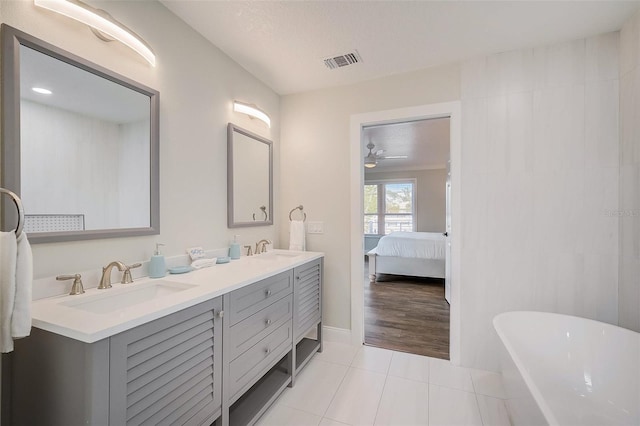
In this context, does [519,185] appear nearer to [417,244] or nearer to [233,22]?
[233,22]

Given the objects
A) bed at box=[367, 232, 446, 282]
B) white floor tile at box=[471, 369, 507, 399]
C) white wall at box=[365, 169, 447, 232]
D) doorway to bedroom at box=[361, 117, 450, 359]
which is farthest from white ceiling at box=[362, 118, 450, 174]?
white floor tile at box=[471, 369, 507, 399]

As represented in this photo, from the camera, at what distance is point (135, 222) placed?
150 centimetres

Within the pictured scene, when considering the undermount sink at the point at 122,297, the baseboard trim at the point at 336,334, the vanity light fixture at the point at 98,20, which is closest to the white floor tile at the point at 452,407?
the baseboard trim at the point at 336,334

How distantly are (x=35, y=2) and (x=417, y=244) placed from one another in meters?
4.83

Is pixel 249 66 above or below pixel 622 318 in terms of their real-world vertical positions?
above

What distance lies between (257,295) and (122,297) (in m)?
0.65

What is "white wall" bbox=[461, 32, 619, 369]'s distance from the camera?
1.92m

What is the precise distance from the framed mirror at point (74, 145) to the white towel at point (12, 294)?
27cm

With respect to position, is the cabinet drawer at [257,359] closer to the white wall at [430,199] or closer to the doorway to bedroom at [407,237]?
the doorway to bedroom at [407,237]

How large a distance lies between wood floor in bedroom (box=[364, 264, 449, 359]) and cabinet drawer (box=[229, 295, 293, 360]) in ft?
3.92

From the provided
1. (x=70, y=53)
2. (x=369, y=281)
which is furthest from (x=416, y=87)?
(x=369, y=281)

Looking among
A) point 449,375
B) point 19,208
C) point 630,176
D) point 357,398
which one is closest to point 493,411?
point 449,375

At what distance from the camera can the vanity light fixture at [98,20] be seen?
3.86 ft

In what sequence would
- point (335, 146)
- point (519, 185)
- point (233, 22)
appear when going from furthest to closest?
point (335, 146) → point (519, 185) → point (233, 22)
